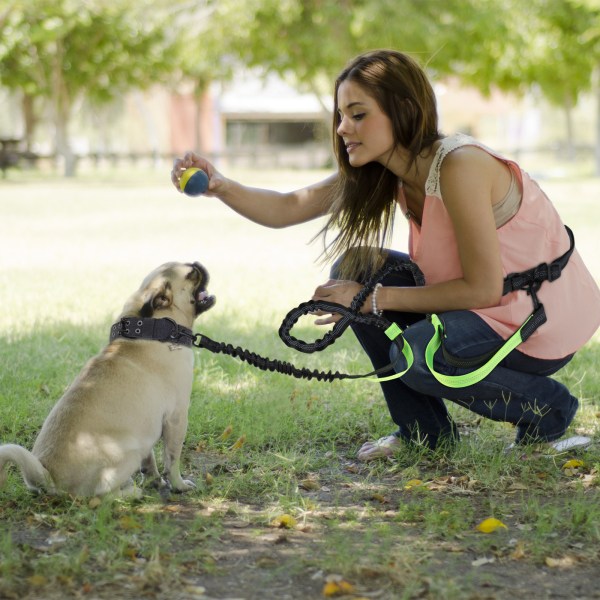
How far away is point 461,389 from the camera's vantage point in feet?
13.0

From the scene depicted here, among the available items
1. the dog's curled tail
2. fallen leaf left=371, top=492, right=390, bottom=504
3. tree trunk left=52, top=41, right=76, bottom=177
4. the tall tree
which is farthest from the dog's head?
tree trunk left=52, top=41, right=76, bottom=177

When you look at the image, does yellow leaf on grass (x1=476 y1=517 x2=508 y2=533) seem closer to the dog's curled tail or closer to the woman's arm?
the dog's curled tail

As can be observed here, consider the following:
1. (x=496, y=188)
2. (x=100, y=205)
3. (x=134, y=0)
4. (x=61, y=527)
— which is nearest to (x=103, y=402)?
(x=61, y=527)

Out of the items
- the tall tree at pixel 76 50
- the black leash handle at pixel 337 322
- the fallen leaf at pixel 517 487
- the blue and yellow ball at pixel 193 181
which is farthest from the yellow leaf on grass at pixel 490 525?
the tall tree at pixel 76 50

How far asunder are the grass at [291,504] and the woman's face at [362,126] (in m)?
1.39

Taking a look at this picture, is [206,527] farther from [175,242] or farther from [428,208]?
[175,242]

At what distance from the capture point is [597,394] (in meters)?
5.32

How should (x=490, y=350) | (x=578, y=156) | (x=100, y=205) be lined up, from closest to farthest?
(x=490, y=350), (x=100, y=205), (x=578, y=156)

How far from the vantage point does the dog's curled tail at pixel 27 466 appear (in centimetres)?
337

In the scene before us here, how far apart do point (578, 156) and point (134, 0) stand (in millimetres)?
29309

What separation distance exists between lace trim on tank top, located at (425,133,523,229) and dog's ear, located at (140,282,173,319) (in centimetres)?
114

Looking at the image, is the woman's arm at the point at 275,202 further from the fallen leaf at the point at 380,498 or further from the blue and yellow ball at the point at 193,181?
the fallen leaf at the point at 380,498

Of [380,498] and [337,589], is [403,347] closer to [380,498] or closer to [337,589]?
[380,498]

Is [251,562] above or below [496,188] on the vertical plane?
below
